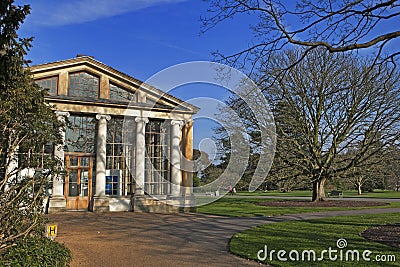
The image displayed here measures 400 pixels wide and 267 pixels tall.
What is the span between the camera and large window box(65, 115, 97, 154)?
21.2 m

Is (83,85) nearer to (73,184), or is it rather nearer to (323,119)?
(73,184)

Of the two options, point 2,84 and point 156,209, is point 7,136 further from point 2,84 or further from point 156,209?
point 156,209

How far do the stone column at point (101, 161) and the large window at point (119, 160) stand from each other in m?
0.57

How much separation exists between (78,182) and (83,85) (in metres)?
5.56

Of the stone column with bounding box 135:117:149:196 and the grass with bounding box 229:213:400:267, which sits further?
the stone column with bounding box 135:117:149:196

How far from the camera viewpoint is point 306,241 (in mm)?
9875

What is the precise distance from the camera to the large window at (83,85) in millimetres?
20828

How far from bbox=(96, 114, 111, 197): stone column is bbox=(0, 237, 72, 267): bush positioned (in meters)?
13.2

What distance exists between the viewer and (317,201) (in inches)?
1032

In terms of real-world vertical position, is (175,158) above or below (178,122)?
below

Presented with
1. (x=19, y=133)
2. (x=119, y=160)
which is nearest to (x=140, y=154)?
(x=119, y=160)

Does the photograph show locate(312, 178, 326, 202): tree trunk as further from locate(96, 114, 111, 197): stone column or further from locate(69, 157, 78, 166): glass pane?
locate(69, 157, 78, 166): glass pane

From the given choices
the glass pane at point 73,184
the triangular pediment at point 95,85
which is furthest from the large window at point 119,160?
the glass pane at point 73,184

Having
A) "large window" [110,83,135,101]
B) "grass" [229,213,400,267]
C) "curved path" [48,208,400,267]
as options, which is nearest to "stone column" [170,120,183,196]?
"large window" [110,83,135,101]
